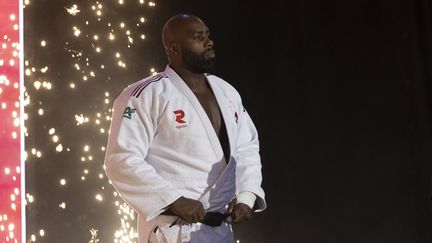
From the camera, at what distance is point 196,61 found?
211 cm

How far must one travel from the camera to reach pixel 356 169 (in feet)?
9.93

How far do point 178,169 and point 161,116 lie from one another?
0.59 feet

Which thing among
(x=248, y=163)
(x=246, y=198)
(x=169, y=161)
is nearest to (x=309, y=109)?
(x=248, y=163)

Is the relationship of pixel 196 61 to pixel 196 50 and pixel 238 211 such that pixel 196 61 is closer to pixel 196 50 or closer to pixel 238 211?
pixel 196 50

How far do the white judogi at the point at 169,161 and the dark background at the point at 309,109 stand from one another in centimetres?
83

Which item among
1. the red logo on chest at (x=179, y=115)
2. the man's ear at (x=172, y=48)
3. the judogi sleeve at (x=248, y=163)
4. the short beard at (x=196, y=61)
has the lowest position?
the judogi sleeve at (x=248, y=163)

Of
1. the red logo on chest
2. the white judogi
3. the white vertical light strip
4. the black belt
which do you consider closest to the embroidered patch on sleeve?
the white judogi

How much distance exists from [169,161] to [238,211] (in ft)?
0.87

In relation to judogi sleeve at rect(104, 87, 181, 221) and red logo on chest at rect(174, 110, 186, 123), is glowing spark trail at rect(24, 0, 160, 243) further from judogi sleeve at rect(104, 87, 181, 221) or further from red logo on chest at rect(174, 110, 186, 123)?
red logo on chest at rect(174, 110, 186, 123)

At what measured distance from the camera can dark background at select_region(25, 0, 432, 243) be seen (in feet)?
8.98

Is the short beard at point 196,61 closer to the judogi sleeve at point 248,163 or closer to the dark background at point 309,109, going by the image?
the judogi sleeve at point 248,163

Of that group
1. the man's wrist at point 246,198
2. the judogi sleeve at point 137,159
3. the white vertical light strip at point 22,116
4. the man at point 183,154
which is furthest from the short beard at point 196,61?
the white vertical light strip at point 22,116

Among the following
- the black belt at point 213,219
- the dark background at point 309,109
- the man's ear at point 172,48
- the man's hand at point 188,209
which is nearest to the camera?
the man's hand at point 188,209

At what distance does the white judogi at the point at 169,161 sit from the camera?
1851mm
